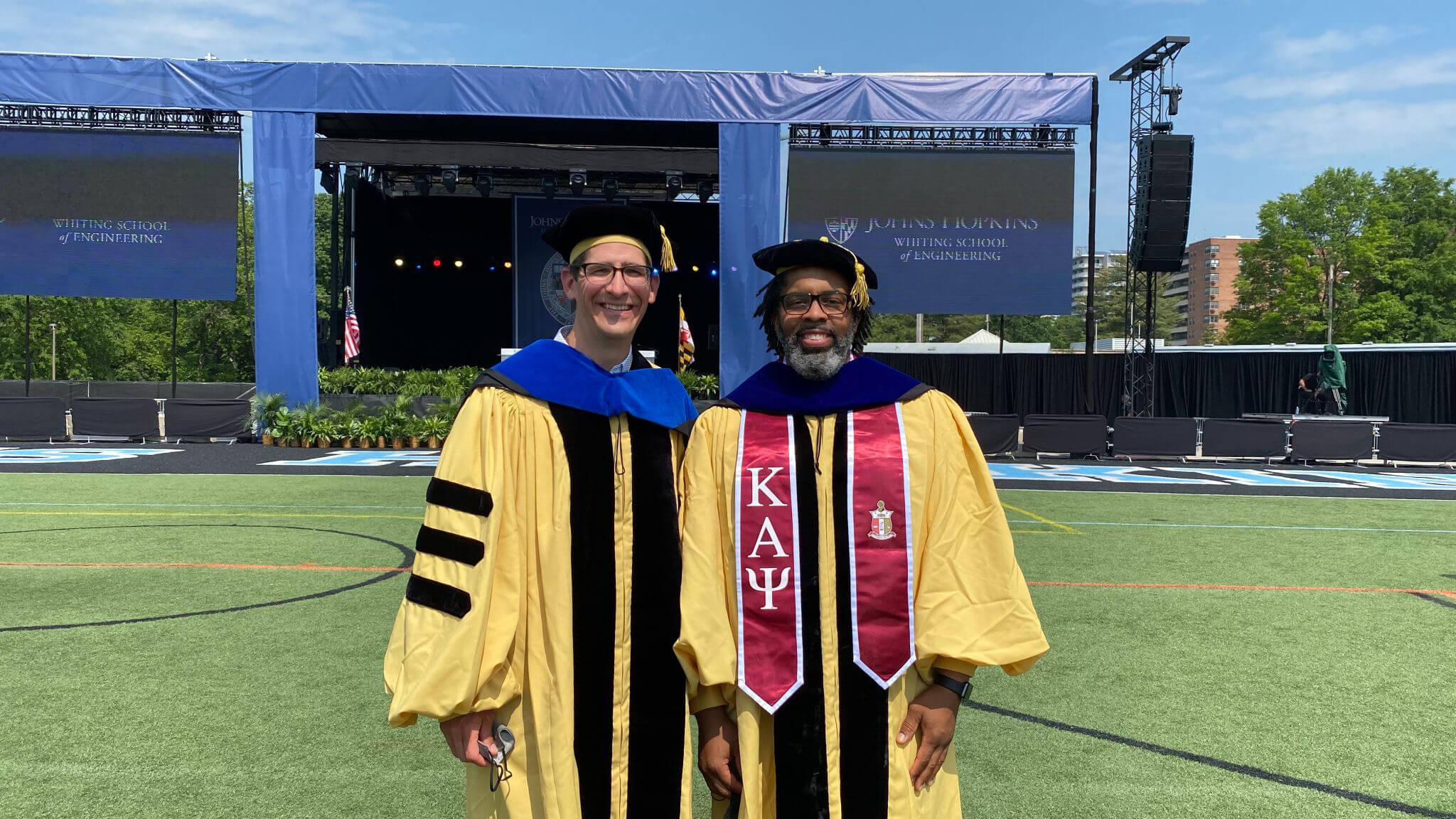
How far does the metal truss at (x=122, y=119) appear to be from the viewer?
17.3 metres

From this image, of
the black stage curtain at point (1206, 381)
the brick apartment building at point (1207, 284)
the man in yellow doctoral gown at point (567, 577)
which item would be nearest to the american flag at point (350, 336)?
the black stage curtain at point (1206, 381)

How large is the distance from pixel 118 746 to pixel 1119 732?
3695mm

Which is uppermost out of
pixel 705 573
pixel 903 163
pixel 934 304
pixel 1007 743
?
pixel 903 163

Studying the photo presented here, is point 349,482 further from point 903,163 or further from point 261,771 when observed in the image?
point 903,163

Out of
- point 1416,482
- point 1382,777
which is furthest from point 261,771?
point 1416,482

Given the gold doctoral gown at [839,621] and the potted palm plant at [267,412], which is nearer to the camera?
the gold doctoral gown at [839,621]

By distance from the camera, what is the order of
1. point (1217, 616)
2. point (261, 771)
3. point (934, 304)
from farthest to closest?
point (934, 304) < point (1217, 616) < point (261, 771)

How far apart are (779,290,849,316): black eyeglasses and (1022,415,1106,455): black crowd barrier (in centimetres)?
1557

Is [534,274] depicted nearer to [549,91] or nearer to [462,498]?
[549,91]

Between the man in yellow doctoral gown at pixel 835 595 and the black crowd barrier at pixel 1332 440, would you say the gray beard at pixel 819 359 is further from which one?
the black crowd barrier at pixel 1332 440

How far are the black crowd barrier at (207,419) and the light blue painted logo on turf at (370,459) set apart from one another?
7.71ft

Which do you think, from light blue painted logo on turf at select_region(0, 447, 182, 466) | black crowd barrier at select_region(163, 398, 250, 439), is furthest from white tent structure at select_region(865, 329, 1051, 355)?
light blue painted logo on turf at select_region(0, 447, 182, 466)

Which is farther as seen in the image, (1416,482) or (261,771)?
(1416,482)

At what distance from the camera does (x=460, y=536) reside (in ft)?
6.43
